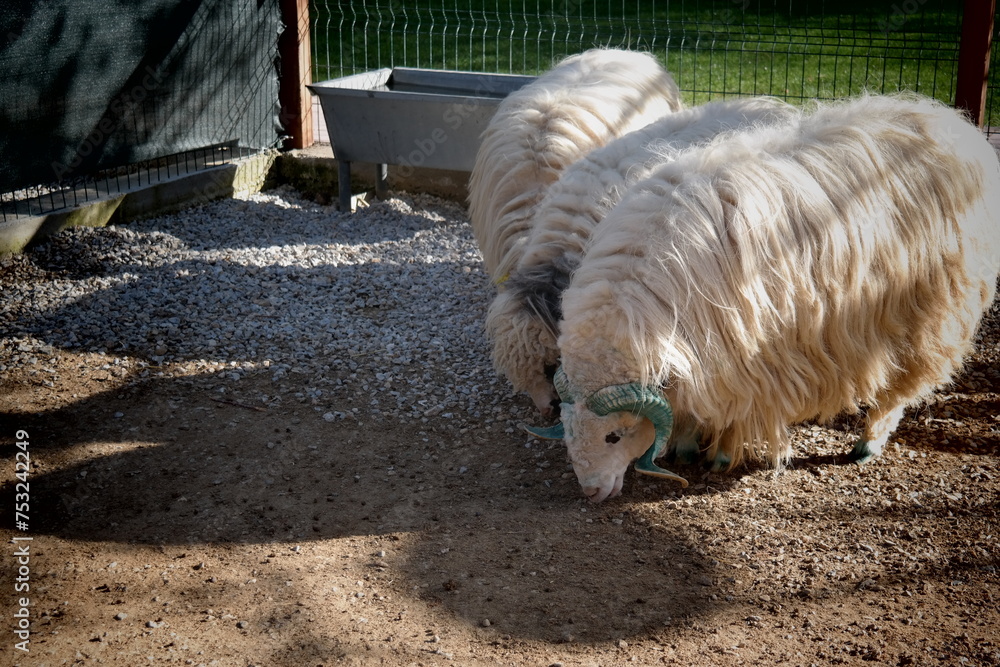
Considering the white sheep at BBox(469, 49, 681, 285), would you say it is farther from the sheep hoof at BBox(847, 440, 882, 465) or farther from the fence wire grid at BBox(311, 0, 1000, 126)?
Result: the fence wire grid at BBox(311, 0, 1000, 126)

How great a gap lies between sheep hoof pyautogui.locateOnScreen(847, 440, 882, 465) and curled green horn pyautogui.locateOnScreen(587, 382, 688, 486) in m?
1.21

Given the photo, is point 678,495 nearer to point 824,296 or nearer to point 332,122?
point 824,296

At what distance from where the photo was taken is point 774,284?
3.25 m

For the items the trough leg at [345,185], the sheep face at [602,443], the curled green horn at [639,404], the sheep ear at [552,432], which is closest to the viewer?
the curled green horn at [639,404]

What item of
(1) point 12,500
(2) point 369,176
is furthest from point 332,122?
(1) point 12,500

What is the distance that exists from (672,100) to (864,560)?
3221mm

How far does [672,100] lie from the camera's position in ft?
18.3

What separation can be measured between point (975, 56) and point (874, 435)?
12.1 feet

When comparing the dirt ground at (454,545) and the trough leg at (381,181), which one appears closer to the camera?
the dirt ground at (454,545)

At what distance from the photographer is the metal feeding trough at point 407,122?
6.59m

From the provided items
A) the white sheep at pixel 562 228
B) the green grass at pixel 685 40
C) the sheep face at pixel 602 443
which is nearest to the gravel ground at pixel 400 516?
the sheep face at pixel 602 443

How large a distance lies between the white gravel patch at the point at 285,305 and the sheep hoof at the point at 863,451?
157 centimetres

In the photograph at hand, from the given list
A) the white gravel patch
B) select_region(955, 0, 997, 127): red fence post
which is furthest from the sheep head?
select_region(955, 0, 997, 127): red fence post

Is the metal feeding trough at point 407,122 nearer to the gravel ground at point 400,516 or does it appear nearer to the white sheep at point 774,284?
the gravel ground at point 400,516
